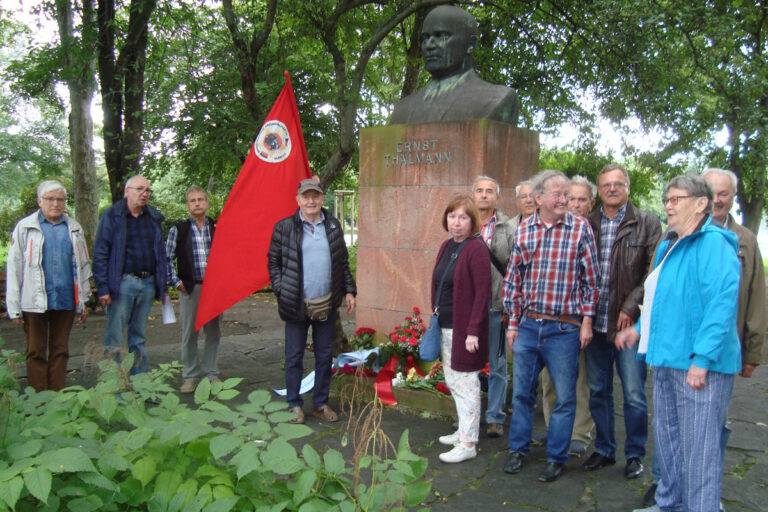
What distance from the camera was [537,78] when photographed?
1113 cm

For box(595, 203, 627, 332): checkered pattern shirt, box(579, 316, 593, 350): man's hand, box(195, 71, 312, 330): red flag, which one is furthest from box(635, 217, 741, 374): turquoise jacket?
box(195, 71, 312, 330): red flag

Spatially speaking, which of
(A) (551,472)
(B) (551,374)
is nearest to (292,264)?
(B) (551,374)

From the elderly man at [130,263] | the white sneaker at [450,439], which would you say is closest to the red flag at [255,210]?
the elderly man at [130,263]

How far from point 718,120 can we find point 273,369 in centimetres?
829

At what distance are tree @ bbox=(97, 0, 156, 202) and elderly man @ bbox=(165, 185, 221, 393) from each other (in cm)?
309

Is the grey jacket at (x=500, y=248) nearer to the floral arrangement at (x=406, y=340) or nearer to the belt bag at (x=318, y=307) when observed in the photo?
the floral arrangement at (x=406, y=340)

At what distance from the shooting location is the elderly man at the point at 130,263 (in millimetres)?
5184

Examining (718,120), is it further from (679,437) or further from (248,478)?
(248,478)

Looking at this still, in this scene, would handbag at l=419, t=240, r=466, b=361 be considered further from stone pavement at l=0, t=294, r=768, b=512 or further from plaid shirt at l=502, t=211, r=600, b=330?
stone pavement at l=0, t=294, r=768, b=512

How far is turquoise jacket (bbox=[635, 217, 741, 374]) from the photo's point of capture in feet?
9.12

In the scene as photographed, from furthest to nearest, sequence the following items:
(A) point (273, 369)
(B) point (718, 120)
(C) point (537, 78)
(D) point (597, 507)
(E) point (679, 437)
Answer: (C) point (537, 78) < (B) point (718, 120) < (A) point (273, 369) < (D) point (597, 507) < (E) point (679, 437)

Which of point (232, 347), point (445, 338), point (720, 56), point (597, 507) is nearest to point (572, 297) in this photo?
point (445, 338)

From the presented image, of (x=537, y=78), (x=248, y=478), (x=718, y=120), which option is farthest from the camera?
(x=537, y=78)

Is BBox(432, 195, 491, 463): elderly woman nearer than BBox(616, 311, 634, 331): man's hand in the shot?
No
